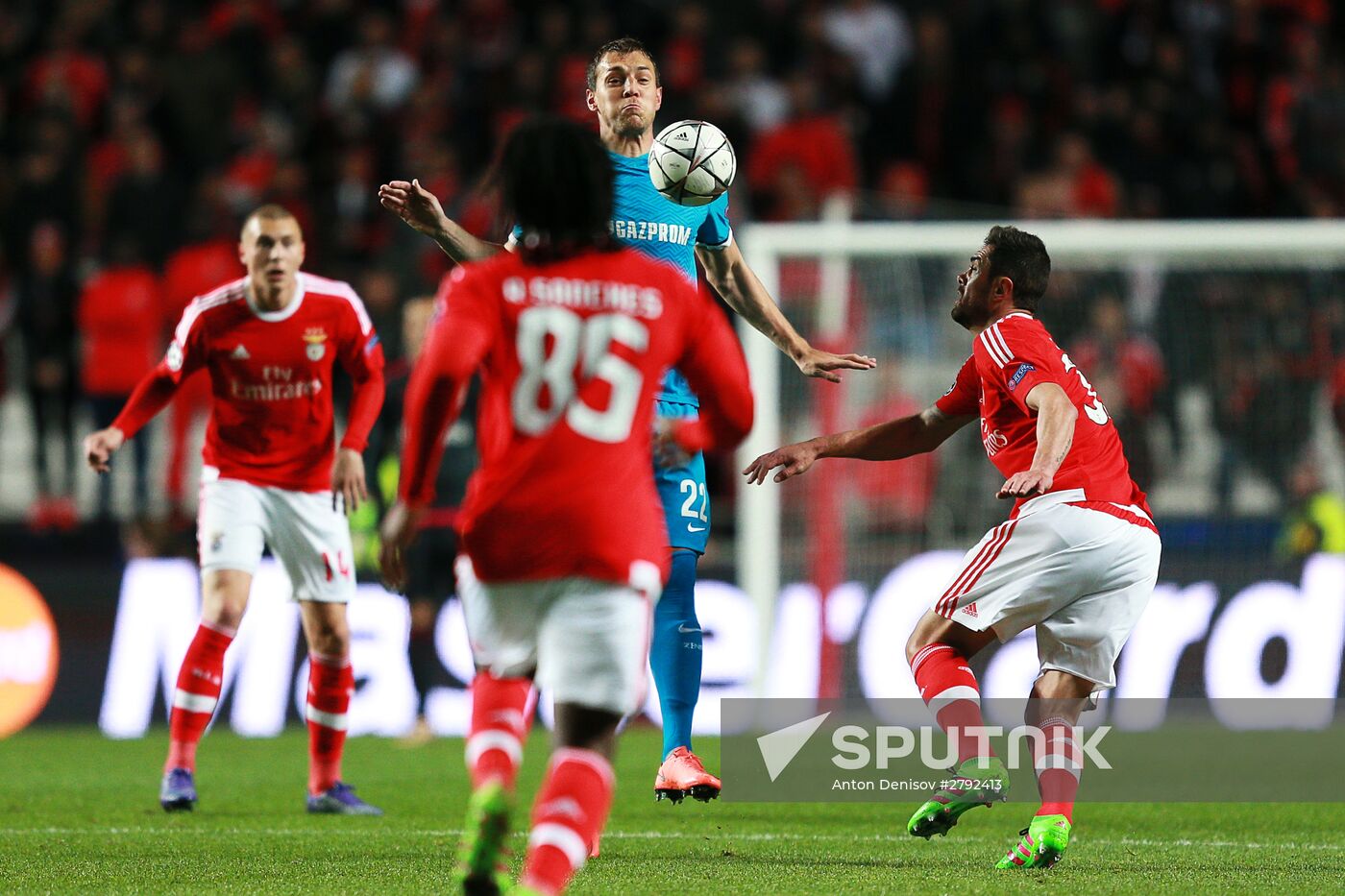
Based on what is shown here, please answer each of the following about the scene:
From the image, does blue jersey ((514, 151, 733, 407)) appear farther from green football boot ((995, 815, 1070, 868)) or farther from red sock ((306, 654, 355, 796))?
red sock ((306, 654, 355, 796))

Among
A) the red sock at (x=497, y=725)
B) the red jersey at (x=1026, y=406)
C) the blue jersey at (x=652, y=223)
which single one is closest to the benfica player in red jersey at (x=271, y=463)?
the blue jersey at (x=652, y=223)

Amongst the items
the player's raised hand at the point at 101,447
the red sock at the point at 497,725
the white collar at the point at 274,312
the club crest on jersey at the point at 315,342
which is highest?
the white collar at the point at 274,312

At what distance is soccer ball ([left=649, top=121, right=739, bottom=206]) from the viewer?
610 cm

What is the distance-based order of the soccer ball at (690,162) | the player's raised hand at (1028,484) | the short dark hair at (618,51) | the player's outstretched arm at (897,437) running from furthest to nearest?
the short dark hair at (618,51), the soccer ball at (690,162), the player's outstretched arm at (897,437), the player's raised hand at (1028,484)

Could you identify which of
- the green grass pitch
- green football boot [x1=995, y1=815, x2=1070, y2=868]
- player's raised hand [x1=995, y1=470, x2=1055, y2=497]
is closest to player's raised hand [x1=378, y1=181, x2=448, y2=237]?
player's raised hand [x1=995, y1=470, x2=1055, y2=497]

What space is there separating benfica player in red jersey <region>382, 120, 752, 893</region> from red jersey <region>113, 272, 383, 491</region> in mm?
3404

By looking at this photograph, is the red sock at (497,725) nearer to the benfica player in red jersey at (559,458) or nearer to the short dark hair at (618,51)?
the benfica player in red jersey at (559,458)

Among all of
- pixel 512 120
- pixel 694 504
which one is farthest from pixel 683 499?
pixel 512 120

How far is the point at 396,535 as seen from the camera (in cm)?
403

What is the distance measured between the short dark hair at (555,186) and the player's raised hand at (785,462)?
142 cm

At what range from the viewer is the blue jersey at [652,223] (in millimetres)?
6180

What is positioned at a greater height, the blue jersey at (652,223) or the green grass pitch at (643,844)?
the blue jersey at (652,223)

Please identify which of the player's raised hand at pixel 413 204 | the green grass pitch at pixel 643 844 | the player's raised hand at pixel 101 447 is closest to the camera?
the green grass pitch at pixel 643 844

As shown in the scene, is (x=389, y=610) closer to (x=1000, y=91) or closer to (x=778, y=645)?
(x=778, y=645)
